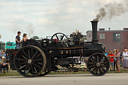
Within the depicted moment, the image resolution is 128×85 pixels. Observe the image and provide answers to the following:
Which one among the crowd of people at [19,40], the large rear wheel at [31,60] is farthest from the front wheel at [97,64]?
the crowd of people at [19,40]

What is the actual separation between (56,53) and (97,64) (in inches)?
82.8

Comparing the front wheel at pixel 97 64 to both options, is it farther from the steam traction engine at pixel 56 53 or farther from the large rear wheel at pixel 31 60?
the large rear wheel at pixel 31 60

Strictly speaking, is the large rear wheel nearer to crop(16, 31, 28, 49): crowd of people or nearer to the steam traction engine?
the steam traction engine

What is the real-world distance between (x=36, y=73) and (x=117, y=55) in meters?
8.40

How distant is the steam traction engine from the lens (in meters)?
16.4

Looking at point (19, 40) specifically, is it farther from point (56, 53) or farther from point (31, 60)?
point (56, 53)

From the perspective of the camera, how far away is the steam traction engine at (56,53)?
16.4m

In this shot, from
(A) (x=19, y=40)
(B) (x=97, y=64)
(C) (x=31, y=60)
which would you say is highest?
(A) (x=19, y=40)

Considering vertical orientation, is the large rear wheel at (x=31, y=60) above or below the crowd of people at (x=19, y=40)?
below

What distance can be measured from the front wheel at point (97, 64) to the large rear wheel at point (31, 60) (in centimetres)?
228

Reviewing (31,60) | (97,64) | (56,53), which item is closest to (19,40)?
(31,60)

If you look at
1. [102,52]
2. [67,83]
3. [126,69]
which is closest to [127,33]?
[126,69]

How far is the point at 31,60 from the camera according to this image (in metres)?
16.4

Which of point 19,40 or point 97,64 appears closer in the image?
point 97,64
